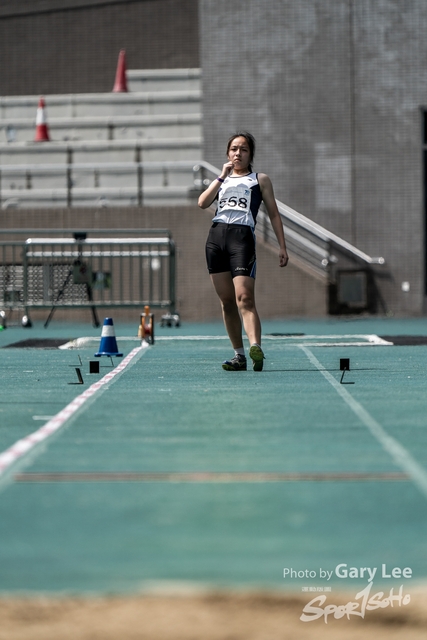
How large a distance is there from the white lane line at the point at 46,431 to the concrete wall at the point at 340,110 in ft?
58.1

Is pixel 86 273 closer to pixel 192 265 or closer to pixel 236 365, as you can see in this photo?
pixel 192 265

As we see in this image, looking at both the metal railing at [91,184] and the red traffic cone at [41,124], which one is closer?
the metal railing at [91,184]

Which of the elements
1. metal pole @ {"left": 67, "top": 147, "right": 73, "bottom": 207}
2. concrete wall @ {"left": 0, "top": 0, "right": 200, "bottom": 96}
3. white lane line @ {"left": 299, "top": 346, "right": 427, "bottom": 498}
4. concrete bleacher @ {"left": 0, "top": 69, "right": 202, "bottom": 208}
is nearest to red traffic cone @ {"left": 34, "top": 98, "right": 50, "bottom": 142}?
concrete bleacher @ {"left": 0, "top": 69, "right": 202, "bottom": 208}

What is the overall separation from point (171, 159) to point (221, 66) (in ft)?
7.26

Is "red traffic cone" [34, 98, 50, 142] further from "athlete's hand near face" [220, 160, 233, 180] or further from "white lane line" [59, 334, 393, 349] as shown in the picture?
"athlete's hand near face" [220, 160, 233, 180]

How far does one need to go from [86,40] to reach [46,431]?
2534 centimetres

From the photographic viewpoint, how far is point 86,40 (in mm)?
32438

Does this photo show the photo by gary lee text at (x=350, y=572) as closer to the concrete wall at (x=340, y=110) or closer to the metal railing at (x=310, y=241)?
the metal railing at (x=310, y=241)

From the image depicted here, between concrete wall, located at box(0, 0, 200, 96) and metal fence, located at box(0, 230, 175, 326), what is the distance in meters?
4.63

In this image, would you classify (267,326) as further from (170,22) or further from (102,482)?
(102,482)

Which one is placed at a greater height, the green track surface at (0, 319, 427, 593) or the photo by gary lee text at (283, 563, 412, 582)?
the photo by gary lee text at (283, 563, 412, 582)

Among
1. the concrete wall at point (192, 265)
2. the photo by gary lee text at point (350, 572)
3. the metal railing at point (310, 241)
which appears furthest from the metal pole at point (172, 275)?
the photo by gary lee text at point (350, 572)

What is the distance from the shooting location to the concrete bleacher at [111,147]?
29.7 m

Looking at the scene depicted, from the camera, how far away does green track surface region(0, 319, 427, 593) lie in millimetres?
4703
